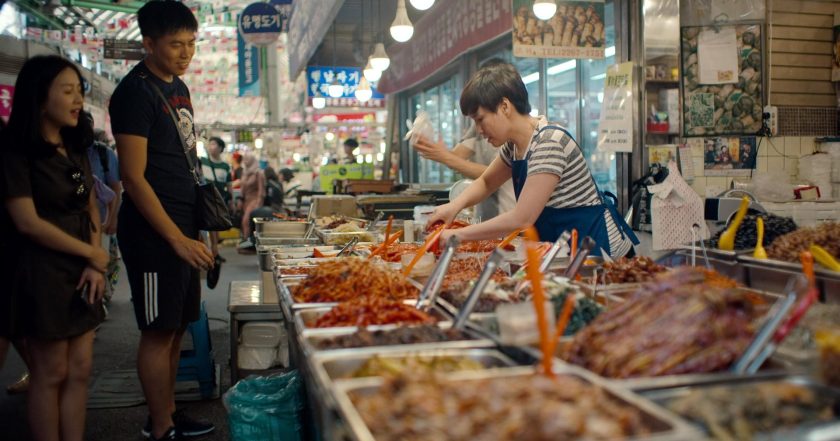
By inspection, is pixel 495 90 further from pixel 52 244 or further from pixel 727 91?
pixel 727 91

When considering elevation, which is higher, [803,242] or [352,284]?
[803,242]

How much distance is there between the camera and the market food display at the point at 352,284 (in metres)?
2.82

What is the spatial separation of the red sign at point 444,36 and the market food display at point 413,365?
5.86 m

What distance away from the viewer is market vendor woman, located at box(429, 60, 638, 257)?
354cm

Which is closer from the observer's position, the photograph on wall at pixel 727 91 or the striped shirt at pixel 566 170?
the striped shirt at pixel 566 170

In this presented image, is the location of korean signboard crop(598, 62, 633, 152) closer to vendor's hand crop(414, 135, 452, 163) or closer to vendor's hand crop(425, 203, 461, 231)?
vendor's hand crop(414, 135, 452, 163)

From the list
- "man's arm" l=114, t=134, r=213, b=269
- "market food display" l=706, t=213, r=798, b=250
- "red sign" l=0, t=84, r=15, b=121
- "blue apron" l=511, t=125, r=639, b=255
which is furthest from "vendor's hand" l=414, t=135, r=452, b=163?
"red sign" l=0, t=84, r=15, b=121

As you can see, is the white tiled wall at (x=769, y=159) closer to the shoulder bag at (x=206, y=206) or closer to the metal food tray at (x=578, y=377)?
the shoulder bag at (x=206, y=206)

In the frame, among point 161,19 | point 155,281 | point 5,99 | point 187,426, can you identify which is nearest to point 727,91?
point 161,19

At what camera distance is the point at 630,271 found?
9.47 feet

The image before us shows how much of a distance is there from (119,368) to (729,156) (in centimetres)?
601

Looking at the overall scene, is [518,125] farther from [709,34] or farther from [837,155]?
[837,155]

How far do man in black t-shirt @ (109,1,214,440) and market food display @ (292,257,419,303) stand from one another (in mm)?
1058

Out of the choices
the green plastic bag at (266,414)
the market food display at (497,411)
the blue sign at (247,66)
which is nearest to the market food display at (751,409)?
the market food display at (497,411)
